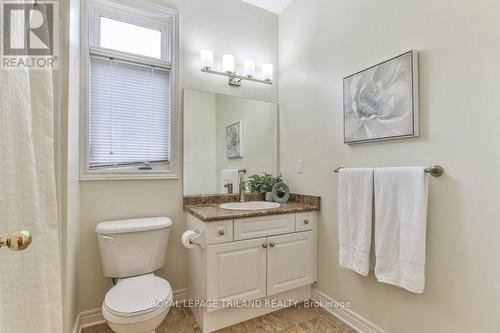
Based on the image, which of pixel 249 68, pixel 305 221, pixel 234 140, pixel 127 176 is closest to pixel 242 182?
pixel 234 140

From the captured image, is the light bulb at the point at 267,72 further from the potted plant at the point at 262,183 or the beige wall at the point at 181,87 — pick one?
the potted plant at the point at 262,183

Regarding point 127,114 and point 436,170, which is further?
point 127,114

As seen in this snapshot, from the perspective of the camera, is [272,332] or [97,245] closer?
[272,332]

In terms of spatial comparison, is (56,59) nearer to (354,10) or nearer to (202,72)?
(202,72)

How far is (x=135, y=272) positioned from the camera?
1.73 metres

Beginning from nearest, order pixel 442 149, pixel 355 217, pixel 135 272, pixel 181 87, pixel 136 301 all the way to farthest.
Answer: pixel 442 149, pixel 136 301, pixel 355 217, pixel 135 272, pixel 181 87

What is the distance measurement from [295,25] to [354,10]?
2.27 ft

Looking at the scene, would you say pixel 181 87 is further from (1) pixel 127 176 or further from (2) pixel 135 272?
(2) pixel 135 272

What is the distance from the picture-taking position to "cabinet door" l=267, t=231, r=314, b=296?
1.83 meters

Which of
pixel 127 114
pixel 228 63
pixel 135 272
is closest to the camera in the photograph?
pixel 135 272

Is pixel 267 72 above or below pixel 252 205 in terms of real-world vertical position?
above

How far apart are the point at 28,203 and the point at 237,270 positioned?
4.23 ft

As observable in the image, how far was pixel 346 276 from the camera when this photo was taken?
1.82m

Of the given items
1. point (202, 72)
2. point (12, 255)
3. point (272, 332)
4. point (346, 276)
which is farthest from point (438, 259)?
point (202, 72)
